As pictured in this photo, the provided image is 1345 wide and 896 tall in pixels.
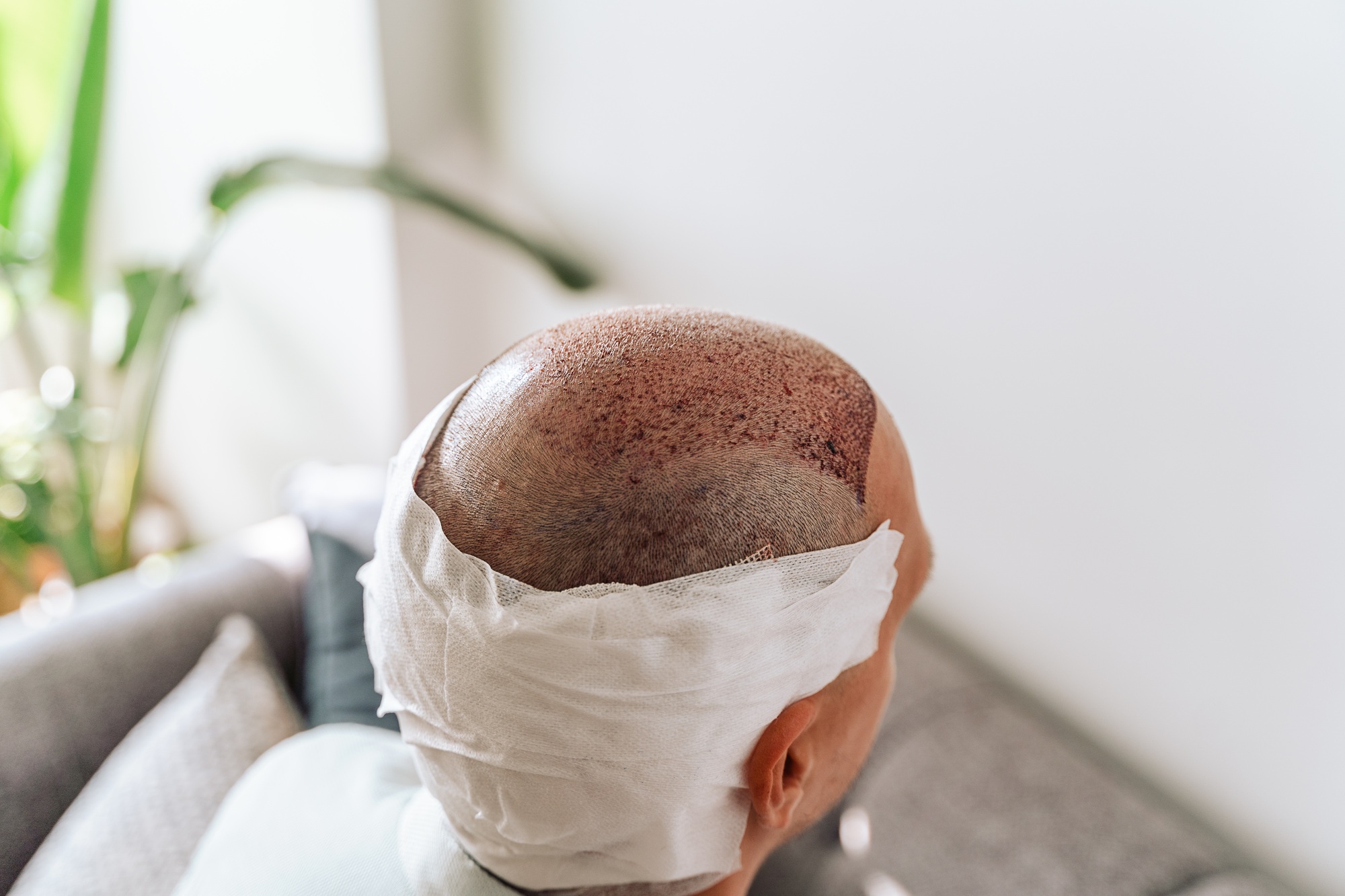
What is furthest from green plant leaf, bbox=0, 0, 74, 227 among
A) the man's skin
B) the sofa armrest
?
the man's skin

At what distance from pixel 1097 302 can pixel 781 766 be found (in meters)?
0.61

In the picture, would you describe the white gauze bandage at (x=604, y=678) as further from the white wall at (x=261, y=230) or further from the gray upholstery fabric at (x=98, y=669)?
the white wall at (x=261, y=230)

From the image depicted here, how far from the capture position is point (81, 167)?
1.67 metres

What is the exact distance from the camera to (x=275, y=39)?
1.69 metres

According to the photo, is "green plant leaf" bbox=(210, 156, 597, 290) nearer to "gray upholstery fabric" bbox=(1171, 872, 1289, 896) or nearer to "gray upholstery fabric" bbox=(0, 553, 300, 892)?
"gray upholstery fabric" bbox=(0, 553, 300, 892)

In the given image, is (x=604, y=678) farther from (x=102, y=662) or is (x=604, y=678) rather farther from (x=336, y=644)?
(x=102, y=662)

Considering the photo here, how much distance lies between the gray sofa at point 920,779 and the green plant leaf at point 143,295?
24.2 inches

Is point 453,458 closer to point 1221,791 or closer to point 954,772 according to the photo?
point 954,772

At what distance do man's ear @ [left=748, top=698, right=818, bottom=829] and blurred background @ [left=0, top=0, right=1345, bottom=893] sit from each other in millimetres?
551

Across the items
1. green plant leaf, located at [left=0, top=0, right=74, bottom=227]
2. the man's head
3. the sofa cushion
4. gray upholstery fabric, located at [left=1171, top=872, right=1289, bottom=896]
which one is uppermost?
green plant leaf, located at [left=0, top=0, right=74, bottom=227]

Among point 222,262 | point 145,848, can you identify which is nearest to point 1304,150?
point 145,848

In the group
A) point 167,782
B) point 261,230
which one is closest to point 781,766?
point 167,782

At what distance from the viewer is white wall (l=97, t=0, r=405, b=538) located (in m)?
1.68

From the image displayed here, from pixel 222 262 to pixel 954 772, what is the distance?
2.01 m
